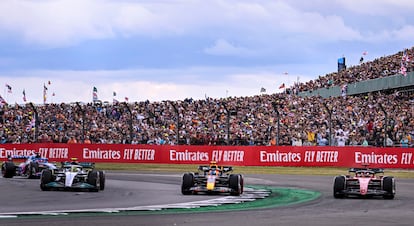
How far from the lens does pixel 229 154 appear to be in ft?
131

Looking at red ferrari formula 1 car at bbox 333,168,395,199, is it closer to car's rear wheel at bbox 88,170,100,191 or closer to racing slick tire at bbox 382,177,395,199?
racing slick tire at bbox 382,177,395,199

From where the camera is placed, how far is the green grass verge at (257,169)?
35.2 meters

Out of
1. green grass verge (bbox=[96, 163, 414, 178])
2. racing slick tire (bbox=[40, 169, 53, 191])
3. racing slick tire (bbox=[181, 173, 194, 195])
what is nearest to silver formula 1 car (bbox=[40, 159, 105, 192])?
racing slick tire (bbox=[40, 169, 53, 191])

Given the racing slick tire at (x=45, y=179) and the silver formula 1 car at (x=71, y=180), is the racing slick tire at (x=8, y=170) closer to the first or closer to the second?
the silver formula 1 car at (x=71, y=180)

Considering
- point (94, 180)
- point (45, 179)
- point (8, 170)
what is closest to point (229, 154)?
point (8, 170)

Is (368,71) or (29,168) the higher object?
(368,71)

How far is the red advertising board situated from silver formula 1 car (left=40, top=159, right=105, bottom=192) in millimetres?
17774

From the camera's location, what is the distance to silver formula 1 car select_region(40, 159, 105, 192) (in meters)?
21.9

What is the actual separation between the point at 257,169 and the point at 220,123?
5918 mm

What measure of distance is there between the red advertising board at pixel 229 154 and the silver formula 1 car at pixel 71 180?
17.8m

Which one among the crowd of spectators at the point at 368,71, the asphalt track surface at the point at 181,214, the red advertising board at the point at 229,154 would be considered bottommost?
the asphalt track surface at the point at 181,214

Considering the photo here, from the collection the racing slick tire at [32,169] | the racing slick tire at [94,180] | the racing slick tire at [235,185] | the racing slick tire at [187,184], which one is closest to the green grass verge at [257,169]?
the racing slick tire at [32,169]

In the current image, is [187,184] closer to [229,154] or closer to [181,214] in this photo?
[181,214]

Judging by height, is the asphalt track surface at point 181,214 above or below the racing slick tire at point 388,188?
below
